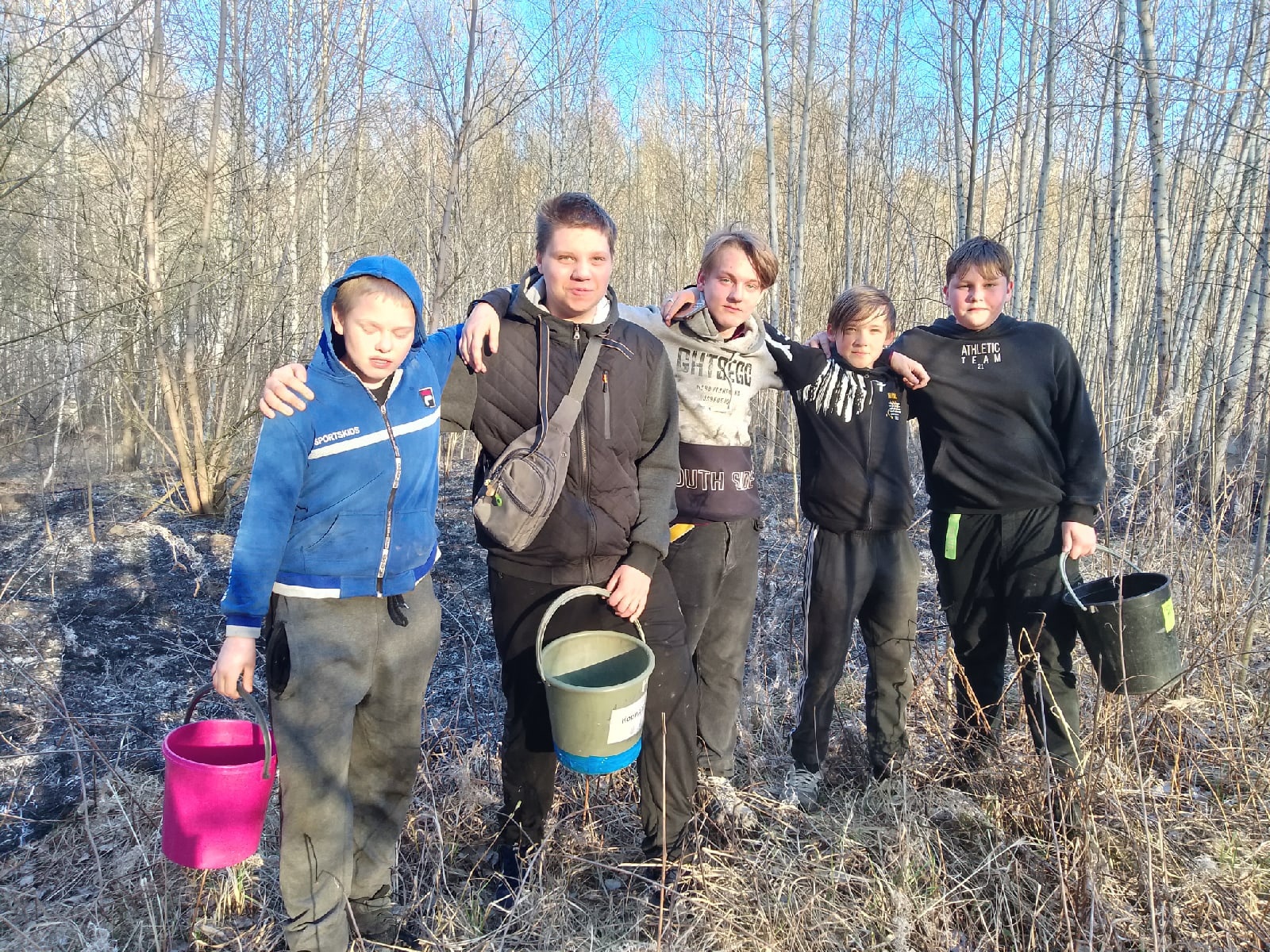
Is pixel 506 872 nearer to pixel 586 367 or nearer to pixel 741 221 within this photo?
pixel 586 367

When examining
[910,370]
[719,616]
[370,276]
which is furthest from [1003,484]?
[370,276]

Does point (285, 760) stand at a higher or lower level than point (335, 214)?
lower

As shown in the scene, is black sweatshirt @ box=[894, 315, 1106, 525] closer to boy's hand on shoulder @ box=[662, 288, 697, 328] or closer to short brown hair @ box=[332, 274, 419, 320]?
boy's hand on shoulder @ box=[662, 288, 697, 328]

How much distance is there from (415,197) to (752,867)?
8645mm

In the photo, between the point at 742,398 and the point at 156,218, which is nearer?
→ the point at 742,398

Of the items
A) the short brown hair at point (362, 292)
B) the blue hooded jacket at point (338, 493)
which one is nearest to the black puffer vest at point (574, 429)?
the blue hooded jacket at point (338, 493)

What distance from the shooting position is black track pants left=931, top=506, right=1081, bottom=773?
256 centimetres

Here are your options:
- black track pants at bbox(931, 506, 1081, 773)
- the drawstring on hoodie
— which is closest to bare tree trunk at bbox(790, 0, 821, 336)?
black track pants at bbox(931, 506, 1081, 773)

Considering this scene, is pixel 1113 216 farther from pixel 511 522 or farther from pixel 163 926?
pixel 163 926

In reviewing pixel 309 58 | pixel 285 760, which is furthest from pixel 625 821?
pixel 309 58

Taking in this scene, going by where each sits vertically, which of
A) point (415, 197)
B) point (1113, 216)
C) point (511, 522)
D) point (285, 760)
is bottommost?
point (285, 760)

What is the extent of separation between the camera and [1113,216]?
6066 mm

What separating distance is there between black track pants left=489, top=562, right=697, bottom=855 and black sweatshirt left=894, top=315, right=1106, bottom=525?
1262mm

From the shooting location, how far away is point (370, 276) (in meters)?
1.88
